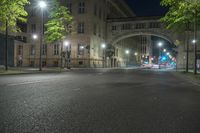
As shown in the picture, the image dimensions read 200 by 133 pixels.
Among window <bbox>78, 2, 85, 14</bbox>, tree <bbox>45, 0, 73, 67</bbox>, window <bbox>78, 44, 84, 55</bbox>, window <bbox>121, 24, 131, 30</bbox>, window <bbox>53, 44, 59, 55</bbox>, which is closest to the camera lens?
tree <bbox>45, 0, 73, 67</bbox>

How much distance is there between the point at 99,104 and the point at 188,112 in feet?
7.98

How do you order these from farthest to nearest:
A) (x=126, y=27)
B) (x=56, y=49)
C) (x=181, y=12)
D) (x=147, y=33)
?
(x=126, y=27) < (x=147, y=33) < (x=56, y=49) < (x=181, y=12)

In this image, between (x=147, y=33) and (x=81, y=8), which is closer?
(x=81, y=8)

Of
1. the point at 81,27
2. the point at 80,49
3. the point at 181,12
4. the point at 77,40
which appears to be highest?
the point at 81,27

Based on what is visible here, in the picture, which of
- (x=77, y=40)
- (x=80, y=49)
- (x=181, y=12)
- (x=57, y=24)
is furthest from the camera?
(x=77, y=40)

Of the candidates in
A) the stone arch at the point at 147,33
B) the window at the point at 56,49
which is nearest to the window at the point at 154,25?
the stone arch at the point at 147,33

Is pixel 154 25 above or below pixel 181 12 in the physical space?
above

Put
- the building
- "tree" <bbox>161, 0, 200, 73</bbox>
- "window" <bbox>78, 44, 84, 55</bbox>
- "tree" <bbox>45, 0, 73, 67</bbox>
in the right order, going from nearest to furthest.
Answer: "tree" <bbox>161, 0, 200, 73</bbox>
"tree" <bbox>45, 0, 73, 67</bbox>
"window" <bbox>78, 44, 84, 55</bbox>
the building

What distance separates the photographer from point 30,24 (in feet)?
190

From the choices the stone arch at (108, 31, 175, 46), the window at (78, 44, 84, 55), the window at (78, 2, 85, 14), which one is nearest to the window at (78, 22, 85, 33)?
the window at (78, 2, 85, 14)

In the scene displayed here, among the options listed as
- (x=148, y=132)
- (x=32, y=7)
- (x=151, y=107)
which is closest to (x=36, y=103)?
(x=151, y=107)

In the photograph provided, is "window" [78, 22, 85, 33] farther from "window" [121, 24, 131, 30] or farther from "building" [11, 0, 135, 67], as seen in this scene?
"window" [121, 24, 131, 30]

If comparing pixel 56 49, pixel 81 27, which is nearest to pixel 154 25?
pixel 81 27

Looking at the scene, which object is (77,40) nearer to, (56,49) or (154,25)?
(56,49)
